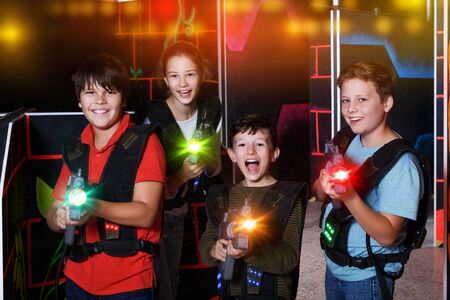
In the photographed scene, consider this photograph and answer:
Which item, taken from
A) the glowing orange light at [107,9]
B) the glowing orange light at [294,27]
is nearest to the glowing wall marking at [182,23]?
the glowing orange light at [107,9]

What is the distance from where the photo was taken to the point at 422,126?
6.95 meters

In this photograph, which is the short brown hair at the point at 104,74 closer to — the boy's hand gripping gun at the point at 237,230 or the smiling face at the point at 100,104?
the smiling face at the point at 100,104

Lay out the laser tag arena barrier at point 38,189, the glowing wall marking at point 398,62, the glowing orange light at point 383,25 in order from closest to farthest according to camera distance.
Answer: the laser tag arena barrier at point 38,189 → the glowing wall marking at point 398,62 → the glowing orange light at point 383,25

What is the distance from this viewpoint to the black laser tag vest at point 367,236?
5.97ft

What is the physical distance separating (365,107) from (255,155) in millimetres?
379

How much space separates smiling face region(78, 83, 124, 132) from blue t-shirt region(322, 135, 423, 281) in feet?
2.47

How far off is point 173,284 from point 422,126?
490cm

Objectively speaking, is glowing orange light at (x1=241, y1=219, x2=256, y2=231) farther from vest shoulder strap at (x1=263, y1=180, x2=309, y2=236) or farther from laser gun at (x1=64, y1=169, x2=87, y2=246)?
laser gun at (x1=64, y1=169, x2=87, y2=246)

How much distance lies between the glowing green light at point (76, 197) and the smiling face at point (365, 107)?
0.80 meters

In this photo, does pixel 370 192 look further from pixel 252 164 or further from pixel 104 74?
pixel 104 74

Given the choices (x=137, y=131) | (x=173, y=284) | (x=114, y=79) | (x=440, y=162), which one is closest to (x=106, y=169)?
(x=137, y=131)

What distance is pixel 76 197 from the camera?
1675 mm

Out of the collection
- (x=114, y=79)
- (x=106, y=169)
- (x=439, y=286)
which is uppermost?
(x=114, y=79)

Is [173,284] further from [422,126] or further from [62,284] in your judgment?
[422,126]
